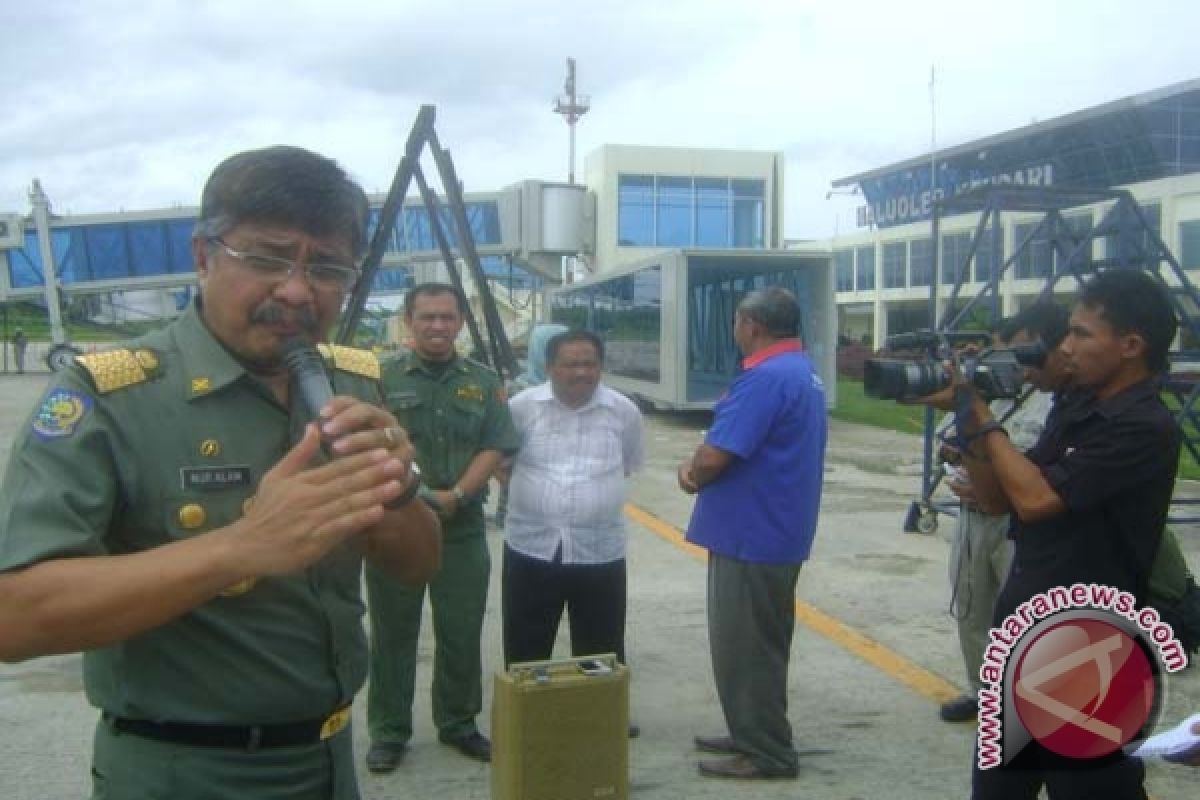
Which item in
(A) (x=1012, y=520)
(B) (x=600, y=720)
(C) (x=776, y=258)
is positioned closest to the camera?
(A) (x=1012, y=520)

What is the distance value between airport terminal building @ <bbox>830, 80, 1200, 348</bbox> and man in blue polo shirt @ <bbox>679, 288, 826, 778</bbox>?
27148mm

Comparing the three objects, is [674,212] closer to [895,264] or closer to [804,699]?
[895,264]

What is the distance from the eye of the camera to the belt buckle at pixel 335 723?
1.78m

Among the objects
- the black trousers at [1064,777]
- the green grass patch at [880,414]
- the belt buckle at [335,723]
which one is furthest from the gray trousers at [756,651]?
the green grass patch at [880,414]

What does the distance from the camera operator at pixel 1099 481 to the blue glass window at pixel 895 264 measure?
162 ft

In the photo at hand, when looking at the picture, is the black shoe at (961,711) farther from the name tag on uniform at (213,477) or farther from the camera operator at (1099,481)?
the name tag on uniform at (213,477)

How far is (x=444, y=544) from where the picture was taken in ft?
14.2

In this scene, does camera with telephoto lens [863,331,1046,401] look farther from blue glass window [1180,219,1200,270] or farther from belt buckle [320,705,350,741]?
blue glass window [1180,219,1200,270]

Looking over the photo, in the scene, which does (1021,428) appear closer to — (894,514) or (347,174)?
(347,174)

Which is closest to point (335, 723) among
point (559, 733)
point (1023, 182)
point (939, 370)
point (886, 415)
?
point (559, 733)

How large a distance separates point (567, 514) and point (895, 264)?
49.6 meters

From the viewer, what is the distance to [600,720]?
3578 millimetres

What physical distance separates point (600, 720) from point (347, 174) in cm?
232

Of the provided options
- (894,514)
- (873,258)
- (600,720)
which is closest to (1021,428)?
(600,720)
